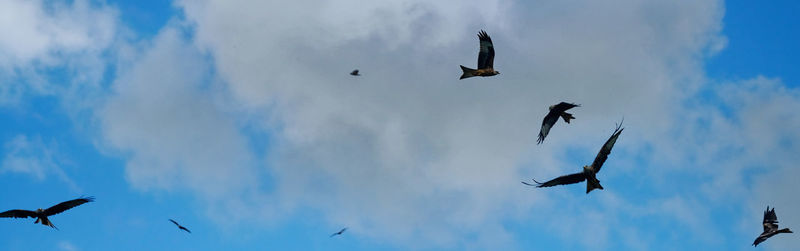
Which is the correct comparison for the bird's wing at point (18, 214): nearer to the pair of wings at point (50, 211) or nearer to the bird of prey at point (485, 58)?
the pair of wings at point (50, 211)

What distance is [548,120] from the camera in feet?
118

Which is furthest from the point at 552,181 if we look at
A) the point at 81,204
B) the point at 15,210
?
the point at 15,210

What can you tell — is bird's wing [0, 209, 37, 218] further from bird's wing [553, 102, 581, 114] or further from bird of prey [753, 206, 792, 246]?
bird of prey [753, 206, 792, 246]

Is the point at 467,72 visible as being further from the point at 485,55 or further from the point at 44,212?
the point at 44,212

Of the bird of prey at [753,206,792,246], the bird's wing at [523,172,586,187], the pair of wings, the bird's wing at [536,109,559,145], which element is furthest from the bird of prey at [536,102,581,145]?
the pair of wings

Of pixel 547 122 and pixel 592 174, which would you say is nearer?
pixel 592 174

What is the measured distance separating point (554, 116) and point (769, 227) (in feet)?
32.1

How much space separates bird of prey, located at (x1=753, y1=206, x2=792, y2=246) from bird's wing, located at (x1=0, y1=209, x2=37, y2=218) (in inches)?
1143

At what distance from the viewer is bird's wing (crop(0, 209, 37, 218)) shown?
35.8 metres

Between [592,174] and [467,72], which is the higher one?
[467,72]

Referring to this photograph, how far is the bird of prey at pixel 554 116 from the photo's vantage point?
34688 mm

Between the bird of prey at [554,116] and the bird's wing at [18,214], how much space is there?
69.0ft

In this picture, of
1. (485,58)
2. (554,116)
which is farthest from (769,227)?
(485,58)

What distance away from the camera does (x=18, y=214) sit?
36125 mm
